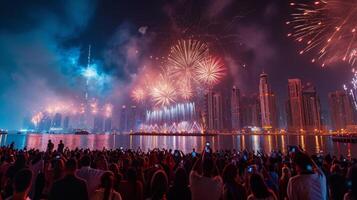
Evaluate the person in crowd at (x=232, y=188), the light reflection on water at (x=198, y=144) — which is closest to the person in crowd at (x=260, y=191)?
the person in crowd at (x=232, y=188)

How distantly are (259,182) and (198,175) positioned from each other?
1403 mm

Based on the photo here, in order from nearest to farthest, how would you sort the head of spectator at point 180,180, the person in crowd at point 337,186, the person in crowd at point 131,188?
the head of spectator at point 180,180
the person in crowd at point 131,188
the person in crowd at point 337,186

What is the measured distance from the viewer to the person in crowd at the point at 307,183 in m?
4.19

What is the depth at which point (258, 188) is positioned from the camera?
3.71 metres

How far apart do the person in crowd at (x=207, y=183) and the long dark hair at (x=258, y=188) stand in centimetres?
97

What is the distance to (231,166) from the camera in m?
4.35

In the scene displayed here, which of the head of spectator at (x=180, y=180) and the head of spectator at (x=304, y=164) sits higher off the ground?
the head of spectator at (x=304, y=164)

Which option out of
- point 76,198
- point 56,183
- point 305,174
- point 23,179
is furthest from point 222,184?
point 23,179

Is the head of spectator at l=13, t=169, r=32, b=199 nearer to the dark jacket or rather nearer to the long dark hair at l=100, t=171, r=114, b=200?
the dark jacket

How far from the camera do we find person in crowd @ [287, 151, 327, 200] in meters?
4.19

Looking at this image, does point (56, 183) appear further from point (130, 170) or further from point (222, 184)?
point (222, 184)

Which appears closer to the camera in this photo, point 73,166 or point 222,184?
point 73,166

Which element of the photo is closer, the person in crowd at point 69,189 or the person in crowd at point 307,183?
the person in crowd at point 69,189

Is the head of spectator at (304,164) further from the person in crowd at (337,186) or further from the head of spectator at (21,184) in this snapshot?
the head of spectator at (21,184)
